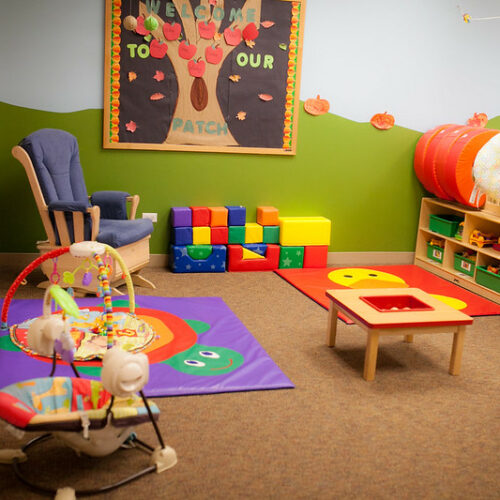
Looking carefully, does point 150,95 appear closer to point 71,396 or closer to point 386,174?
point 386,174

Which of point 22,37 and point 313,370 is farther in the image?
point 22,37

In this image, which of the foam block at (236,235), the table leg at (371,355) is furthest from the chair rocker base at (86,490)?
the foam block at (236,235)

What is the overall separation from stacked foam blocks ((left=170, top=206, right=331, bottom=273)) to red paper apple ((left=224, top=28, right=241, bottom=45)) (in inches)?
53.6

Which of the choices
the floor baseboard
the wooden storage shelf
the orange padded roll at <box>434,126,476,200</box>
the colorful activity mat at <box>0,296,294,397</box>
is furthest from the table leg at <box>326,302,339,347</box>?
the orange padded roll at <box>434,126,476,200</box>

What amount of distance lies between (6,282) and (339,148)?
3006mm

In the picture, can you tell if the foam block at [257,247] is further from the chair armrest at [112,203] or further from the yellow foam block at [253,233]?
the chair armrest at [112,203]

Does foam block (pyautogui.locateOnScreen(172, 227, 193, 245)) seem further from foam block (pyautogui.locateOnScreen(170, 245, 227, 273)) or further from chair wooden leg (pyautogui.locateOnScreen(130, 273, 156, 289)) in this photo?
chair wooden leg (pyautogui.locateOnScreen(130, 273, 156, 289))

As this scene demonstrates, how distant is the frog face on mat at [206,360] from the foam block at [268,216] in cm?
207

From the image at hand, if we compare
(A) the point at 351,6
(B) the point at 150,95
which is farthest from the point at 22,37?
(A) the point at 351,6

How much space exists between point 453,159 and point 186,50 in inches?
92.7

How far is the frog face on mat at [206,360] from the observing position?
3.31m

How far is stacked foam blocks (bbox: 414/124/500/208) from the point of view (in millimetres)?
5160

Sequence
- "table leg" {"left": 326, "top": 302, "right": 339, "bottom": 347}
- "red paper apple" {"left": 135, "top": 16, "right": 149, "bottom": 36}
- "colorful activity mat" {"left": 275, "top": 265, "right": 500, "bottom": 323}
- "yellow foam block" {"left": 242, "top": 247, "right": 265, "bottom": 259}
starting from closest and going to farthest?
"table leg" {"left": 326, "top": 302, "right": 339, "bottom": 347} → "colorful activity mat" {"left": 275, "top": 265, "right": 500, "bottom": 323} → "red paper apple" {"left": 135, "top": 16, "right": 149, "bottom": 36} → "yellow foam block" {"left": 242, "top": 247, "right": 265, "bottom": 259}

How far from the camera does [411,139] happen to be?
5.84 metres
